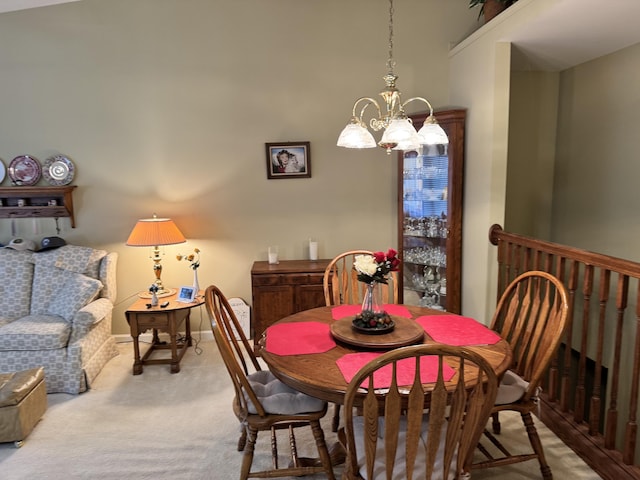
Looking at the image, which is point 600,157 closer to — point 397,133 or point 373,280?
point 397,133

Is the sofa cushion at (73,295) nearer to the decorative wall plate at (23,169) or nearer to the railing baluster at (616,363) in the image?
the decorative wall plate at (23,169)

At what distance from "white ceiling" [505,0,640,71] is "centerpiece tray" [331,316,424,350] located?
6.48 feet

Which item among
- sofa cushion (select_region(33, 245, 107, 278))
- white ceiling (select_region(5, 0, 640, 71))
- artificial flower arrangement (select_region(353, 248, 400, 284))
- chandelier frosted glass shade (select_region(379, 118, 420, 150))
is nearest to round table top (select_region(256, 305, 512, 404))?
artificial flower arrangement (select_region(353, 248, 400, 284))

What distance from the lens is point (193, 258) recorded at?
3.71 metres

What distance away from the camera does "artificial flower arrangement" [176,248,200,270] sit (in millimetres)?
3695

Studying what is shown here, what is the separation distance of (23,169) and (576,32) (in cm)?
447

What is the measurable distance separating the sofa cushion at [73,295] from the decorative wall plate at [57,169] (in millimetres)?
917

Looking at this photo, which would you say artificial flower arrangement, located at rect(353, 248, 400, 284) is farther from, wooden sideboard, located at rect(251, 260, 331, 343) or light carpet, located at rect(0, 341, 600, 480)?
wooden sideboard, located at rect(251, 260, 331, 343)

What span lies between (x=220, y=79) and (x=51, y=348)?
255 centimetres

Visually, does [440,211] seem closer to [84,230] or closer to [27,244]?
[84,230]

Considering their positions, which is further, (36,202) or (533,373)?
(36,202)

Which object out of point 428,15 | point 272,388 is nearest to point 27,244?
point 272,388

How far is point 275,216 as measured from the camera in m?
4.05

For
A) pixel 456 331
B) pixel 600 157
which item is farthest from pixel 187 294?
pixel 600 157
